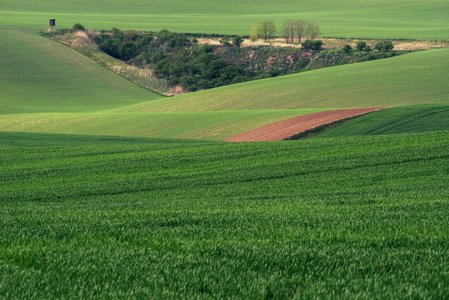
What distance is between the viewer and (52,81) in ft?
309

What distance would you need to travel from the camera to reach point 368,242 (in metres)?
6.82

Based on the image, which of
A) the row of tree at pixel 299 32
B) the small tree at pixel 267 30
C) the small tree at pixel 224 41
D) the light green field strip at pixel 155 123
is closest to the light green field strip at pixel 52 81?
the light green field strip at pixel 155 123

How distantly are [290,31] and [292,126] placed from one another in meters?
80.7

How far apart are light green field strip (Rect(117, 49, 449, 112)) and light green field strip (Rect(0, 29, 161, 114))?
16981mm

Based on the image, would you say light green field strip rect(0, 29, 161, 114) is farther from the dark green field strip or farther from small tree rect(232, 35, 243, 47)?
the dark green field strip

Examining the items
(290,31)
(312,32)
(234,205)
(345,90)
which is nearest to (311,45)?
(312,32)

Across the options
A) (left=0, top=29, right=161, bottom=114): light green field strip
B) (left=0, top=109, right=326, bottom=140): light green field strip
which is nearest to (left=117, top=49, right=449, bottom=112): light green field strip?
(left=0, top=109, right=326, bottom=140): light green field strip

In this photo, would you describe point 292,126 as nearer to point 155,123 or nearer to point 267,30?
point 155,123

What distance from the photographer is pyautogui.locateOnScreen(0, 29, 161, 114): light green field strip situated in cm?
8244

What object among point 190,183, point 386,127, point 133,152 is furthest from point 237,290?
point 386,127

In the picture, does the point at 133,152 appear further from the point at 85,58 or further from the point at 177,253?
the point at 85,58

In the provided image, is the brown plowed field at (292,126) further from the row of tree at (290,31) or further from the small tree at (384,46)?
the row of tree at (290,31)

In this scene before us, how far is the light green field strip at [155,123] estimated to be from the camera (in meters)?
47.2

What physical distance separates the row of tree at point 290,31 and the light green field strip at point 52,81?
36.8 metres
